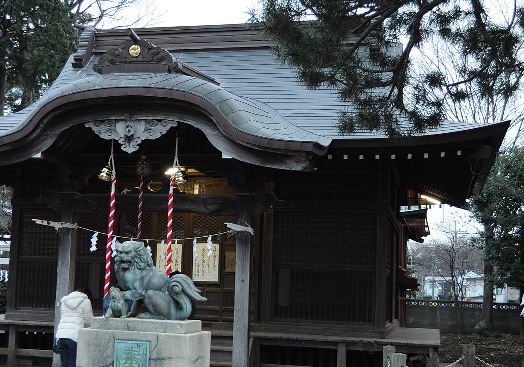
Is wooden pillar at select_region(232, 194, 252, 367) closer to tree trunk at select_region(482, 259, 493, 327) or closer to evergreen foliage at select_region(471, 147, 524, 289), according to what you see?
evergreen foliage at select_region(471, 147, 524, 289)

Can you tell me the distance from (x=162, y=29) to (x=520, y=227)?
14.3 metres

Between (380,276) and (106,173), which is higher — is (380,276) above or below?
below

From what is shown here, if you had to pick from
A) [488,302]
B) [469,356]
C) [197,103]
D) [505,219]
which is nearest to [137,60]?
[197,103]

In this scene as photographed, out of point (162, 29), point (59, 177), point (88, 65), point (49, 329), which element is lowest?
point (49, 329)

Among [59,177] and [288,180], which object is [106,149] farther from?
[288,180]

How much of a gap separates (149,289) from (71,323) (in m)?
2.51

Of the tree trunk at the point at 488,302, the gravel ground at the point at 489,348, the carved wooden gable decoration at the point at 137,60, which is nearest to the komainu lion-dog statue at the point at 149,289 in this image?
the carved wooden gable decoration at the point at 137,60

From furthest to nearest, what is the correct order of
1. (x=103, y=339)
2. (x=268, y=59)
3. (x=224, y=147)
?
1. (x=268, y=59)
2. (x=224, y=147)
3. (x=103, y=339)

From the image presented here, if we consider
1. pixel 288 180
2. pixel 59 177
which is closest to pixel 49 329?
pixel 59 177

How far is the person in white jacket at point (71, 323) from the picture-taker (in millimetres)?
9633

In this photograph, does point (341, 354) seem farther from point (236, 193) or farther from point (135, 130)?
point (135, 130)

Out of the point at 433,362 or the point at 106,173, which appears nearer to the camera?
the point at 433,362

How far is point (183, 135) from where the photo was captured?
38.2 ft

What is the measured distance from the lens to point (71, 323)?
9.66 metres
